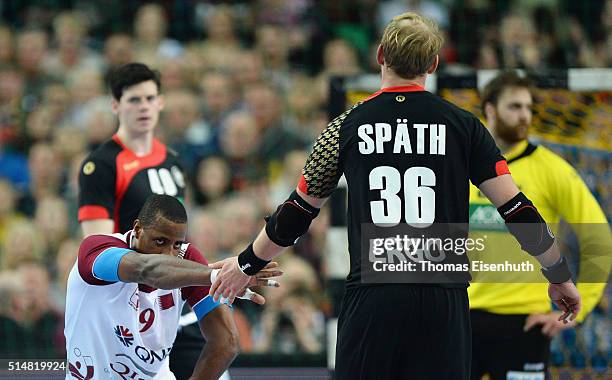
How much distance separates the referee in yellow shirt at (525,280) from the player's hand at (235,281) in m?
1.96

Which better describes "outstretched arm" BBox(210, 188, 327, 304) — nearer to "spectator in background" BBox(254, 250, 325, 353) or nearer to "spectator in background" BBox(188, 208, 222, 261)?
"spectator in background" BBox(254, 250, 325, 353)

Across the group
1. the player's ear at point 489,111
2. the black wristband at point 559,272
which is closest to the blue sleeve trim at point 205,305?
the black wristband at point 559,272

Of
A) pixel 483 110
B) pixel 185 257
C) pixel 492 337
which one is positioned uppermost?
pixel 483 110

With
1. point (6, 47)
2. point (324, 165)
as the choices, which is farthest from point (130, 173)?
point (6, 47)

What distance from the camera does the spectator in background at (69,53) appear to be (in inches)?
481

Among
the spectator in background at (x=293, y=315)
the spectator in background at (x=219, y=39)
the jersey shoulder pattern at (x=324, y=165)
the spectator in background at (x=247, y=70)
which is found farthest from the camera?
the spectator in background at (x=219, y=39)

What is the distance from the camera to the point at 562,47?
11.9 metres

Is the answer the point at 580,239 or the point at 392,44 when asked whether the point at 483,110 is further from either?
the point at 392,44

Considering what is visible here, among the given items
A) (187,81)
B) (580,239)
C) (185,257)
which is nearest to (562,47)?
(187,81)

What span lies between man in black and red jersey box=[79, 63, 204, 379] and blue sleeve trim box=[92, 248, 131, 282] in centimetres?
139

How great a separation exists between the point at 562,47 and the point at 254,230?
4.03m

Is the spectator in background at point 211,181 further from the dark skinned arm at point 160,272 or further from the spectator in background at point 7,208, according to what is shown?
the dark skinned arm at point 160,272

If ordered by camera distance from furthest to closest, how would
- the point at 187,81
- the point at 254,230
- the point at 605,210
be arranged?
the point at 187,81, the point at 254,230, the point at 605,210

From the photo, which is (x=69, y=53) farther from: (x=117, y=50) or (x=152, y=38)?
(x=152, y=38)
